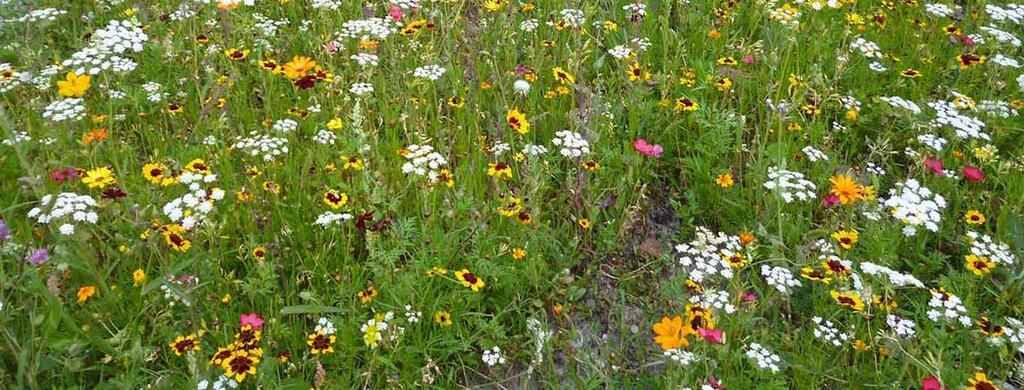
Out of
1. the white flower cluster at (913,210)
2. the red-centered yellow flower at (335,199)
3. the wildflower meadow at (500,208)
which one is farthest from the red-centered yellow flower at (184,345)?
the white flower cluster at (913,210)

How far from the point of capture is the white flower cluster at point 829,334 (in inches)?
84.0

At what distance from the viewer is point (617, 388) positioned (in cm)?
215

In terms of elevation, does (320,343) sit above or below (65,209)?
below

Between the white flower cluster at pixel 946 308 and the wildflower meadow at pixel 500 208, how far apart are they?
2cm

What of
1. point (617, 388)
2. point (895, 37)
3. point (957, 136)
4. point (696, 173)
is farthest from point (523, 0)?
point (617, 388)

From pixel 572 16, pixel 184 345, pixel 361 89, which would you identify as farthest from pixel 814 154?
pixel 184 345

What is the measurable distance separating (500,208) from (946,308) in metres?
1.46

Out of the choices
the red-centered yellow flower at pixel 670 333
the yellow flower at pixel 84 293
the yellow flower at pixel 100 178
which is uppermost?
the yellow flower at pixel 100 178

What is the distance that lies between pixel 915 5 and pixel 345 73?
3305 mm

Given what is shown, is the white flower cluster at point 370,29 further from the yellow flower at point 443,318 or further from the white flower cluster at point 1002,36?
the white flower cluster at point 1002,36

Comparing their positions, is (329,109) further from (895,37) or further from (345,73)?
(895,37)

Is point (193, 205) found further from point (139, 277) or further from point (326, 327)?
point (326, 327)

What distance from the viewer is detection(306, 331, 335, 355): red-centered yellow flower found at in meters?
2.04

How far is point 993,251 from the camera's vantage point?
2.54 meters
